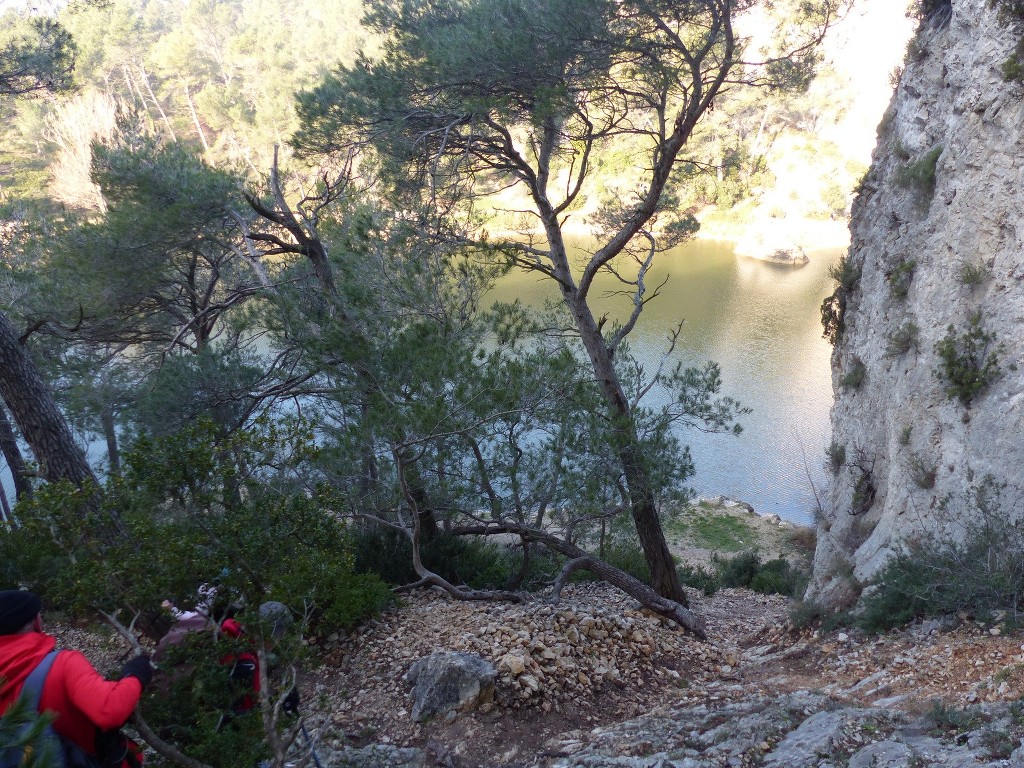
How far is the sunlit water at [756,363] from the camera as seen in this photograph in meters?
18.3

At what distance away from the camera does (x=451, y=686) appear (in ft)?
14.9

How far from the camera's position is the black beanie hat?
88.1 inches

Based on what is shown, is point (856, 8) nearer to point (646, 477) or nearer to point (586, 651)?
point (646, 477)

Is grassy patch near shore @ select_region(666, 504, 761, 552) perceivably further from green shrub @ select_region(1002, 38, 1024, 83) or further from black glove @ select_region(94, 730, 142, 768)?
black glove @ select_region(94, 730, 142, 768)

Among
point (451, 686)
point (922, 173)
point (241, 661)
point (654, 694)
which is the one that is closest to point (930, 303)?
point (922, 173)

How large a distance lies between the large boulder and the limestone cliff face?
3851 mm

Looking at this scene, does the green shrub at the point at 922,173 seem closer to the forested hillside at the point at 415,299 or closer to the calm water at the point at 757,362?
the forested hillside at the point at 415,299

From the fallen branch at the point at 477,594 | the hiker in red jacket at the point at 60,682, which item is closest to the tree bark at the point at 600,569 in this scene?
the fallen branch at the point at 477,594

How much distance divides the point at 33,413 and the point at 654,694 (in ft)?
16.0

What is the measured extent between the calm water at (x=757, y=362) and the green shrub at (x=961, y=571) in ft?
30.0

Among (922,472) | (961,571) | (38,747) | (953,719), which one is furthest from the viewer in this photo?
(922,472)

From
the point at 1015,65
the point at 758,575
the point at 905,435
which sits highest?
the point at 1015,65

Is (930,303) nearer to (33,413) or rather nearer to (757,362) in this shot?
(33,413)

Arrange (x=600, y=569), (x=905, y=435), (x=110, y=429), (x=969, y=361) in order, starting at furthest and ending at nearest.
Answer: (x=110, y=429) < (x=905, y=435) < (x=600, y=569) < (x=969, y=361)
